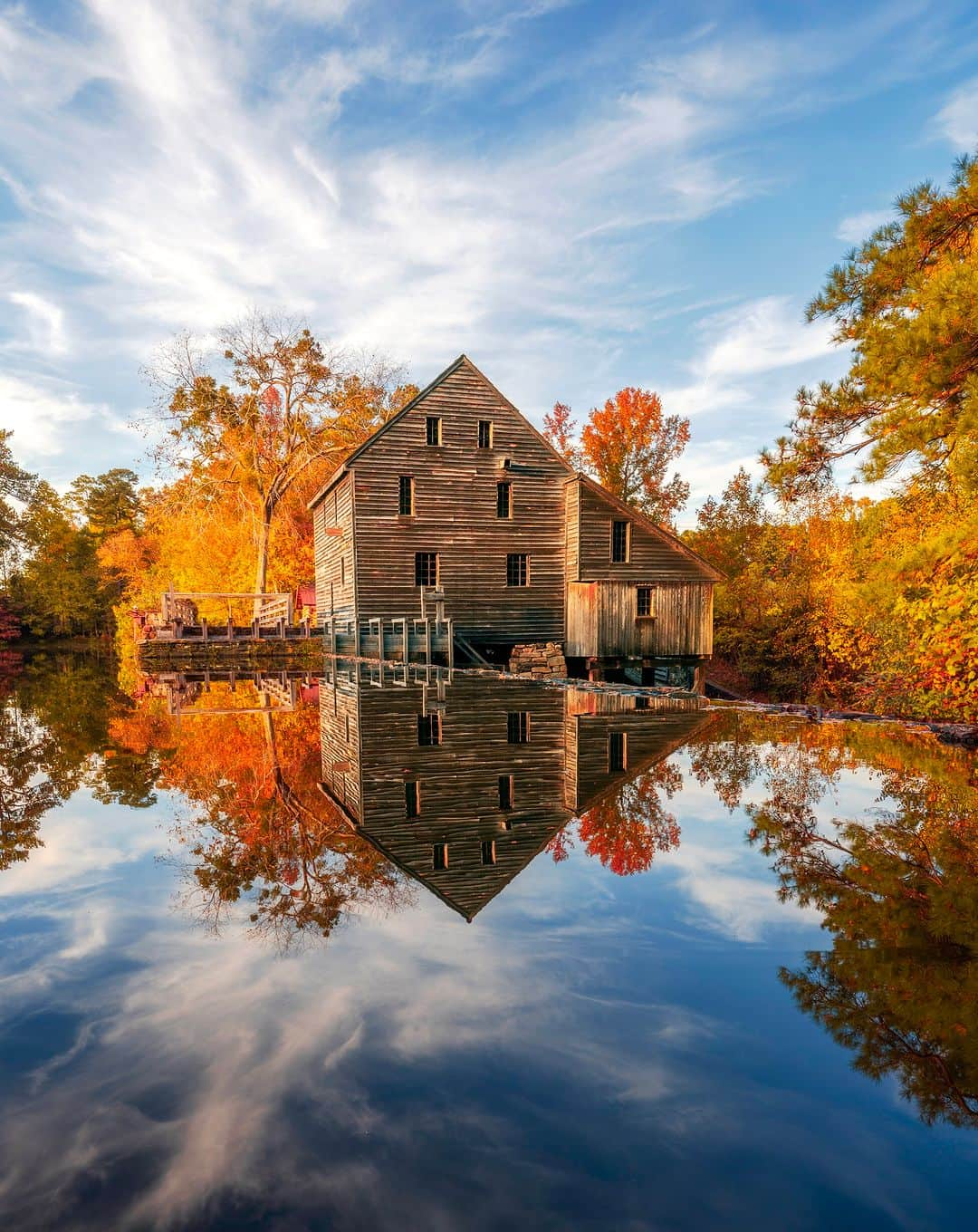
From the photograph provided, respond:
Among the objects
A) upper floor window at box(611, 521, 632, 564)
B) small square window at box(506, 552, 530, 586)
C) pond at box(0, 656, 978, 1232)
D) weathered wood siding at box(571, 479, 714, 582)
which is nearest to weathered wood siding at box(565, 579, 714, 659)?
weathered wood siding at box(571, 479, 714, 582)

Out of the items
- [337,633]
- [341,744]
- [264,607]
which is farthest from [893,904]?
[264,607]

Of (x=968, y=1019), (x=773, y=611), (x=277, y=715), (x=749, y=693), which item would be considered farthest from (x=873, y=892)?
(x=749, y=693)

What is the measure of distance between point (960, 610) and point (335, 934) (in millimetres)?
10533

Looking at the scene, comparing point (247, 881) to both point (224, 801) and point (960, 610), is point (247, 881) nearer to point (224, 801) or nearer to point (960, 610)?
point (224, 801)

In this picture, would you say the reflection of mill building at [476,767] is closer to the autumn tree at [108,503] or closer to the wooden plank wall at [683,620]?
the wooden plank wall at [683,620]

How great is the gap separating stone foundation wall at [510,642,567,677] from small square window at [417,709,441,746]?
11.8 metres

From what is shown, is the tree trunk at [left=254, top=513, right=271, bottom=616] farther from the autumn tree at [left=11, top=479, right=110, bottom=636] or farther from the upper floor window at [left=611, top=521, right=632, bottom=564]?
the autumn tree at [left=11, top=479, right=110, bottom=636]

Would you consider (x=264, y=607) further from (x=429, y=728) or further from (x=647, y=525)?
(x=429, y=728)

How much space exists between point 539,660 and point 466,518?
6.40 meters

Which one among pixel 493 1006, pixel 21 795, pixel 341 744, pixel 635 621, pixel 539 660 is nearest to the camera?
pixel 493 1006

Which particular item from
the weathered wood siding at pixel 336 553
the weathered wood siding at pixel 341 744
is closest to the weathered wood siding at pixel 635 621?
the weathered wood siding at pixel 336 553

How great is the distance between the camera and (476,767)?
8.83 meters

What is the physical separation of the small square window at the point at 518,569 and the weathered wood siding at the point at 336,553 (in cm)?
614

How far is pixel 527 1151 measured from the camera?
2459mm
